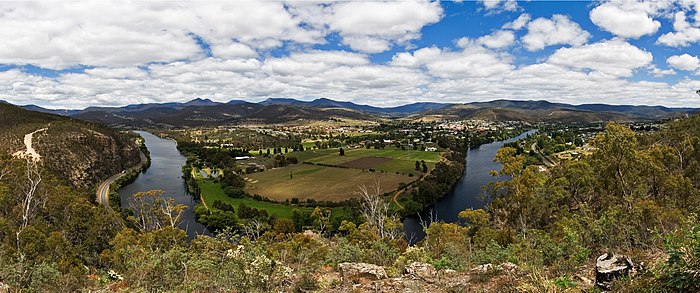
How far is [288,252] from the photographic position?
763 inches

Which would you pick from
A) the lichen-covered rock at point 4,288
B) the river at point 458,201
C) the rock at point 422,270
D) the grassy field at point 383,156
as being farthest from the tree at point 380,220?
the grassy field at point 383,156

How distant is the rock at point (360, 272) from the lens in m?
13.2

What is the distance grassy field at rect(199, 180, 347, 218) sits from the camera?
6026 cm

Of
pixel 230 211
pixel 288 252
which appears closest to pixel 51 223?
pixel 230 211

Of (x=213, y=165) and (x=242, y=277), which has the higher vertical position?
(x=242, y=277)

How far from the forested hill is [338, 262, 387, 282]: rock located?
70004 millimetres

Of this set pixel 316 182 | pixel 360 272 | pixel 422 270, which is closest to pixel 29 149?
pixel 316 182

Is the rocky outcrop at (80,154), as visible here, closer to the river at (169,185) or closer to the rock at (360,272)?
the river at (169,185)

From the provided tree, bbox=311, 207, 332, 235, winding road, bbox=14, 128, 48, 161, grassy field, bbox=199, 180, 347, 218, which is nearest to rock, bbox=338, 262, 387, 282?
tree, bbox=311, 207, 332, 235

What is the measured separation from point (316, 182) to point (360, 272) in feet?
218

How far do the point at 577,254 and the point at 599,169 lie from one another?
16.1m

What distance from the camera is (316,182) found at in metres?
79.3

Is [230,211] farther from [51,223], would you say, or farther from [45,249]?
[45,249]

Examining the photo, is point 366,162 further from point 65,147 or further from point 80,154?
point 65,147
